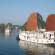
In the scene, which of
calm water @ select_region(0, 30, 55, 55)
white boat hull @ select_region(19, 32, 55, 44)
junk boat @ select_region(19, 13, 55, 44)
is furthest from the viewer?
junk boat @ select_region(19, 13, 55, 44)

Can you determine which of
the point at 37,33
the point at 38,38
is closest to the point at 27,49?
the point at 38,38

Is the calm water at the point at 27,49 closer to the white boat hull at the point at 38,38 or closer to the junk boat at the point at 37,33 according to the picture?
the white boat hull at the point at 38,38

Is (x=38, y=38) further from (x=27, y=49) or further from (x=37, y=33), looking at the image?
(x=27, y=49)

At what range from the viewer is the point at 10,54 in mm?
54750

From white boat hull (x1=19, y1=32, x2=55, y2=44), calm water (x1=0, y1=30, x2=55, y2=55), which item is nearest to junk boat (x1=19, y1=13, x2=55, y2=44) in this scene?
white boat hull (x1=19, y1=32, x2=55, y2=44)

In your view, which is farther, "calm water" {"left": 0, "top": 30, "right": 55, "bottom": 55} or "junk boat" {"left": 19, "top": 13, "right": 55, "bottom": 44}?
"junk boat" {"left": 19, "top": 13, "right": 55, "bottom": 44}

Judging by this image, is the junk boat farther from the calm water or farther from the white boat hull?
the calm water

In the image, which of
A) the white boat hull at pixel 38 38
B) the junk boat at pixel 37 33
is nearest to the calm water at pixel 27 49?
the white boat hull at pixel 38 38

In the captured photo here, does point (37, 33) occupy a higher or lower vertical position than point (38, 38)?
higher

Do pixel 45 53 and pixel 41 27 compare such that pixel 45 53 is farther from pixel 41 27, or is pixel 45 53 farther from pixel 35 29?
pixel 41 27

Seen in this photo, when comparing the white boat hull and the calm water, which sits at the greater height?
the white boat hull

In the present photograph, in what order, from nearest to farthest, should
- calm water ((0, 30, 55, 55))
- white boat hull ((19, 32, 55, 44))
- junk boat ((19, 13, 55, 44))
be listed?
calm water ((0, 30, 55, 55))
white boat hull ((19, 32, 55, 44))
junk boat ((19, 13, 55, 44))

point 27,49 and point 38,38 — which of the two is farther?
point 38,38

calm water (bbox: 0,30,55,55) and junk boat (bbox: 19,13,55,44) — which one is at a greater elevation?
junk boat (bbox: 19,13,55,44)
